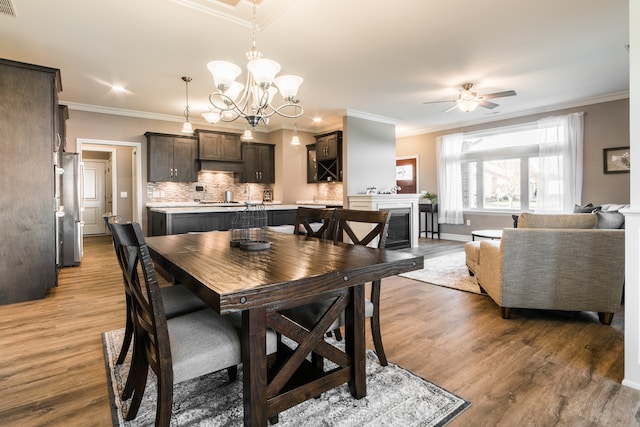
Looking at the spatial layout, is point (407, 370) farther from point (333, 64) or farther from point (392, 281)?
point (333, 64)

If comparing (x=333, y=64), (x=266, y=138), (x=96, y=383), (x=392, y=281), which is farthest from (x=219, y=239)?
(x=266, y=138)

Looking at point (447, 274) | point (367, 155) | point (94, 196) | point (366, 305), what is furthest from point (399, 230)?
point (94, 196)

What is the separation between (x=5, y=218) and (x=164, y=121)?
12.9ft

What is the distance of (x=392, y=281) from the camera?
4148 mm

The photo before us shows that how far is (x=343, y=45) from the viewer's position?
3.61 meters

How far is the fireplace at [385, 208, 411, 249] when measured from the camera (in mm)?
6453

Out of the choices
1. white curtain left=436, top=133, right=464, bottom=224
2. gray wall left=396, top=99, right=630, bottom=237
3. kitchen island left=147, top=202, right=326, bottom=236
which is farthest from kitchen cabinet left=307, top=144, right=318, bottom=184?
gray wall left=396, top=99, right=630, bottom=237

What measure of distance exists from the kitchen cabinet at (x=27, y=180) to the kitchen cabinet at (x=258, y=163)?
13.7 ft

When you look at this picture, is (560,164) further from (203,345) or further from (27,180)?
(27,180)

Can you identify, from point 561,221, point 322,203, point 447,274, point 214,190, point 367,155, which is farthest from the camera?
Result: point 214,190

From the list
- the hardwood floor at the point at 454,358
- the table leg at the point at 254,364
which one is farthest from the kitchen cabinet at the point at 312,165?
the table leg at the point at 254,364

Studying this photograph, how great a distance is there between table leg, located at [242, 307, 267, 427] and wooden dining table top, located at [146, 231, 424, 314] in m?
0.13

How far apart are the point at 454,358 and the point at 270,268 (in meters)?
Result: 1.48

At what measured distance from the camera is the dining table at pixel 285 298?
128cm
